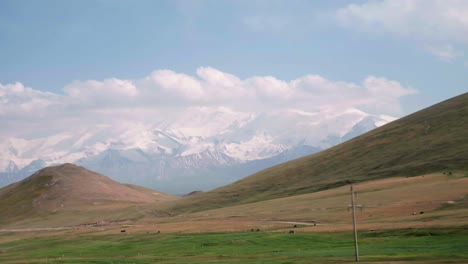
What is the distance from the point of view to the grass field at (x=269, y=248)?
57506 millimetres

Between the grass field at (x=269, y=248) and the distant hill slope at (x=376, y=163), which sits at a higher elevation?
the distant hill slope at (x=376, y=163)

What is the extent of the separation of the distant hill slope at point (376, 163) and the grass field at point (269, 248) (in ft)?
245

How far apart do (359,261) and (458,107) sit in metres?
156

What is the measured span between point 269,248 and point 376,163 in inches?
4126

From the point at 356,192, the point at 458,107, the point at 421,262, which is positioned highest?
the point at 458,107

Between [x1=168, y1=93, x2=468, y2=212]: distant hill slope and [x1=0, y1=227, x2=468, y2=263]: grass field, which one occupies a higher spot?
[x1=168, y1=93, x2=468, y2=212]: distant hill slope

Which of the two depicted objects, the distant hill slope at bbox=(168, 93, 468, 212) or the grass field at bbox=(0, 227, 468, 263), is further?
the distant hill slope at bbox=(168, 93, 468, 212)

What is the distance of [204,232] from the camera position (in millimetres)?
99500

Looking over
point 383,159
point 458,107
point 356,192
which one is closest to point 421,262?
point 356,192

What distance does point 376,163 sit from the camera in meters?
→ 172

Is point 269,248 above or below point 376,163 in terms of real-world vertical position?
below

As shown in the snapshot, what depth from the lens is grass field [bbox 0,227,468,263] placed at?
57.5 m

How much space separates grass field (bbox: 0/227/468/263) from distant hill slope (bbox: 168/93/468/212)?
7468 centimetres

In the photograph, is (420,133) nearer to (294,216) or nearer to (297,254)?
(294,216)
